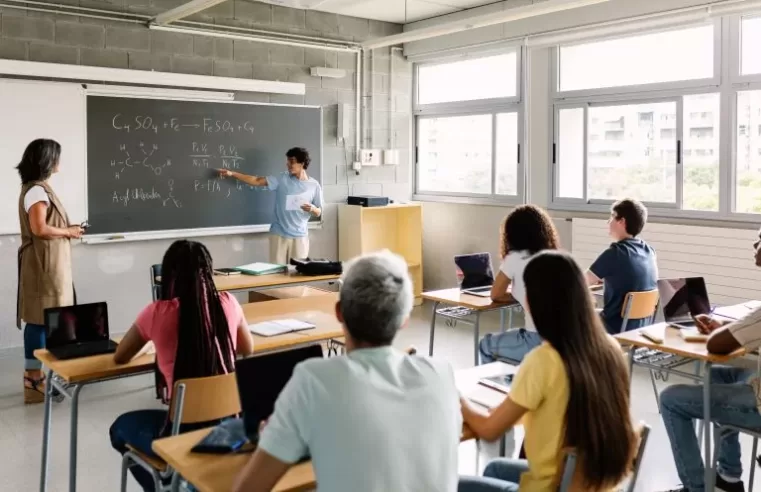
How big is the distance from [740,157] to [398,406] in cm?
466

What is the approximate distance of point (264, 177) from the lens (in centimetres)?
677

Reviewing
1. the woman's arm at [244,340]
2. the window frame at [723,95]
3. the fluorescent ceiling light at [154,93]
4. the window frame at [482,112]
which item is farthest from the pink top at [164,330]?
the window frame at [482,112]

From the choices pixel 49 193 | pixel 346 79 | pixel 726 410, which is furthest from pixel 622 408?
pixel 346 79

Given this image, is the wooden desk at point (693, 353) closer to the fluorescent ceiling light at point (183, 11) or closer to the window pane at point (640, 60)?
the window pane at point (640, 60)

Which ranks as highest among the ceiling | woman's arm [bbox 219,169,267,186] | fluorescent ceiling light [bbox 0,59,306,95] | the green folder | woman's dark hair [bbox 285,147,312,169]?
the ceiling

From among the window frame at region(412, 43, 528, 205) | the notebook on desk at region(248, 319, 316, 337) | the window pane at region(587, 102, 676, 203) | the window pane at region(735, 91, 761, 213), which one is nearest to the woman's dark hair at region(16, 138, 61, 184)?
the notebook on desk at region(248, 319, 316, 337)

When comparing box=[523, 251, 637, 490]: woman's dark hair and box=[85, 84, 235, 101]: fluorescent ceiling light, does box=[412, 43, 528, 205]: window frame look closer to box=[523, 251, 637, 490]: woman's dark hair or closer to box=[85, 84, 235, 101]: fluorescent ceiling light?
box=[85, 84, 235, 101]: fluorescent ceiling light

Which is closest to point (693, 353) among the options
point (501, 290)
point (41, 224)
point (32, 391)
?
point (501, 290)

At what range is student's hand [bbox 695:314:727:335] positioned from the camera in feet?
11.3

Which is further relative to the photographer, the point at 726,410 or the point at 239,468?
the point at 726,410

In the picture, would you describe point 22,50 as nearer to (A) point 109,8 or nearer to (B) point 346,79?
(A) point 109,8

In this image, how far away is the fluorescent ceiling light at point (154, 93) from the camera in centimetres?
580

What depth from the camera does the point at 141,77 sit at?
5.95 m

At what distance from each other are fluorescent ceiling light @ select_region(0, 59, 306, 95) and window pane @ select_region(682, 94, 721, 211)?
3390 mm
